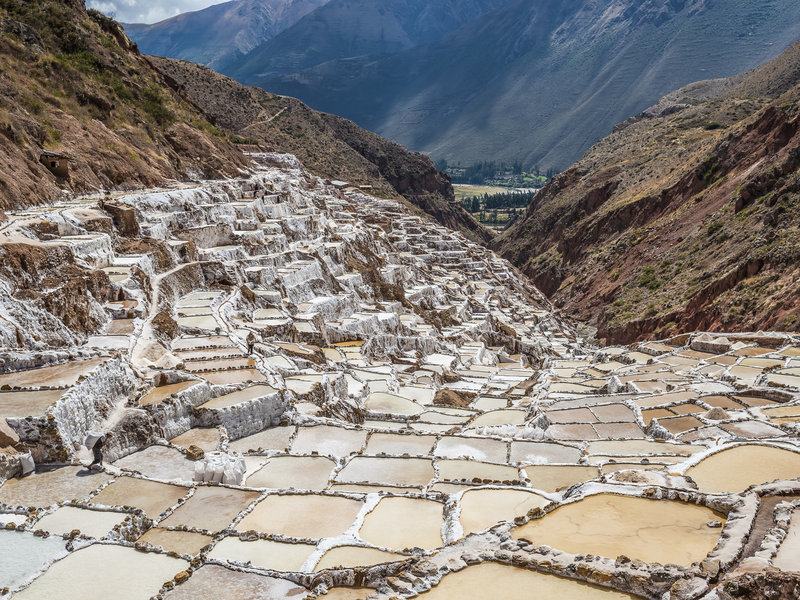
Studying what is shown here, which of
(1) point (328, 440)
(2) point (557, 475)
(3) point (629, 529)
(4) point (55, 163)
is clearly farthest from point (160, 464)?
(4) point (55, 163)

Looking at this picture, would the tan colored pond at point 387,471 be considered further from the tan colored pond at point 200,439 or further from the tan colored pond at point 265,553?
the tan colored pond at point 200,439

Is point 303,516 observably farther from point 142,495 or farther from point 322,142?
point 322,142

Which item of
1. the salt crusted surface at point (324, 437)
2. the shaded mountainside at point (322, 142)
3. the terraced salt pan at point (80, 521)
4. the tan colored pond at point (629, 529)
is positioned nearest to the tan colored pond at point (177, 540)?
the salt crusted surface at point (324, 437)

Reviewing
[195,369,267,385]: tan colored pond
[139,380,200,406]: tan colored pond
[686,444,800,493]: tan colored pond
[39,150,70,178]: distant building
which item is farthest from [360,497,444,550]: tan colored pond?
[39,150,70,178]: distant building

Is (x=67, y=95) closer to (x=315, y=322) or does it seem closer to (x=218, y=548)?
(x=315, y=322)

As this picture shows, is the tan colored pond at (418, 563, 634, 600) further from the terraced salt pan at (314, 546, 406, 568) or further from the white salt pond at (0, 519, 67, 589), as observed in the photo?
the white salt pond at (0, 519, 67, 589)
